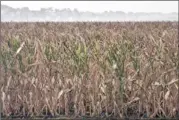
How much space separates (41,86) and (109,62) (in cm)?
89

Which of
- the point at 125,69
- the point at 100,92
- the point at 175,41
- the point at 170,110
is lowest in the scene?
Result: the point at 170,110

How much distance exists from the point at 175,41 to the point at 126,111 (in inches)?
50.4

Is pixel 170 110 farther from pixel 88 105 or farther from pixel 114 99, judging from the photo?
pixel 88 105

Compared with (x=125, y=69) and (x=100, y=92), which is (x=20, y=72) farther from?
(x=125, y=69)

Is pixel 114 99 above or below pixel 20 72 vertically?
below

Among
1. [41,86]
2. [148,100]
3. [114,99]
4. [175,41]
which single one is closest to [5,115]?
[41,86]

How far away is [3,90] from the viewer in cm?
434

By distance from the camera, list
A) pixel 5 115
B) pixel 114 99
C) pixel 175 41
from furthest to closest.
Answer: pixel 175 41
pixel 5 115
pixel 114 99

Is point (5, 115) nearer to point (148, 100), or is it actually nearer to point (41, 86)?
point (41, 86)

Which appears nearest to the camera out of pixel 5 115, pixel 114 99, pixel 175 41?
pixel 114 99

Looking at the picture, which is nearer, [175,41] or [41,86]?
[41,86]

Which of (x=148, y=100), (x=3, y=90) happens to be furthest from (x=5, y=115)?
(x=148, y=100)

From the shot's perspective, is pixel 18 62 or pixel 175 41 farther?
pixel 175 41

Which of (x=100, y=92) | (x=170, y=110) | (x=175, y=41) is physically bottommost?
(x=170, y=110)
